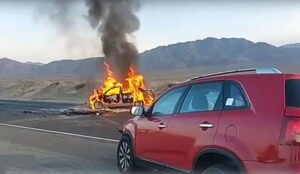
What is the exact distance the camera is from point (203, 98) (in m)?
6.75

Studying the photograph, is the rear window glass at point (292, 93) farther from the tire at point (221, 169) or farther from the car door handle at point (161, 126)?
the car door handle at point (161, 126)

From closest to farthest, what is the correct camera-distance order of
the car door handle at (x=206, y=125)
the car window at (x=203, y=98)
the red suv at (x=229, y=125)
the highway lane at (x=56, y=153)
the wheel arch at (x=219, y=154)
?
1. the red suv at (x=229, y=125)
2. the wheel arch at (x=219, y=154)
3. the car door handle at (x=206, y=125)
4. the car window at (x=203, y=98)
5. the highway lane at (x=56, y=153)

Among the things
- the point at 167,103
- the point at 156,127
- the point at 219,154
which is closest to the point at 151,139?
the point at 156,127

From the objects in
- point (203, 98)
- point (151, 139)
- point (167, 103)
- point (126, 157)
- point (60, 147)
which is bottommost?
point (60, 147)

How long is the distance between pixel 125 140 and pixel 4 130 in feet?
32.8

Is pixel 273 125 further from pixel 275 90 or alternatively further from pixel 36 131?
pixel 36 131

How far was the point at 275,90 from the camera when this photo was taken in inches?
222

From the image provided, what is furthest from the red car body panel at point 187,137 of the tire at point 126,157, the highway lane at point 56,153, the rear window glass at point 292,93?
the highway lane at point 56,153

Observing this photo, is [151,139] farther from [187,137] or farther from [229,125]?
[229,125]

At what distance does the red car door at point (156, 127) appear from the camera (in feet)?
24.0

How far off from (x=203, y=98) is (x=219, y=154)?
972 mm

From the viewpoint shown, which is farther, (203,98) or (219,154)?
(203,98)

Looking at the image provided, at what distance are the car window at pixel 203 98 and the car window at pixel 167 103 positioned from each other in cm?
25

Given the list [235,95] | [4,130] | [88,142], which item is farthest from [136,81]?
[235,95]
